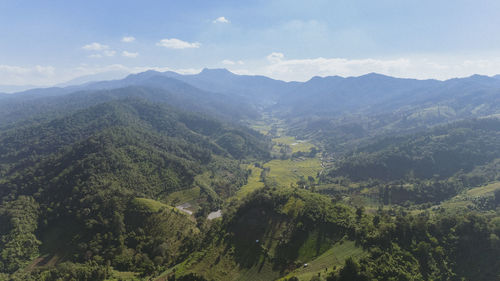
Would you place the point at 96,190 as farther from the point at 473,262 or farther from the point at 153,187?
the point at 473,262

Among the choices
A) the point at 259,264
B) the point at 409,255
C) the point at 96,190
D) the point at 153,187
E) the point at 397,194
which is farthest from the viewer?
the point at 397,194

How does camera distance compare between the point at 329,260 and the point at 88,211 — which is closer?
the point at 329,260

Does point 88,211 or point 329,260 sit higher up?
point 329,260

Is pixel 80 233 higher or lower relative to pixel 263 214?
lower

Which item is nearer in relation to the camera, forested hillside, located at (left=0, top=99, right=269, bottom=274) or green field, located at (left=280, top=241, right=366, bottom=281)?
green field, located at (left=280, top=241, right=366, bottom=281)

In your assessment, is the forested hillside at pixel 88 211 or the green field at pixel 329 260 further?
the forested hillside at pixel 88 211

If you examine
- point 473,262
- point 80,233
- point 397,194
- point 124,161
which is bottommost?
point 397,194

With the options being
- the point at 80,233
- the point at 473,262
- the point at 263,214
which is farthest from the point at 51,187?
the point at 473,262

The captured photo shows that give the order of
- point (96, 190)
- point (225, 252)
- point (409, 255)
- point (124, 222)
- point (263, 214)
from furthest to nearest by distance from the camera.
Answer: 1. point (96, 190)
2. point (124, 222)
3. point (263, 214)
4. point (225, 252)
5. point (409, 255)

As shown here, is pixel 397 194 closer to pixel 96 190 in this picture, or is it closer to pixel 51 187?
pixel 96 190

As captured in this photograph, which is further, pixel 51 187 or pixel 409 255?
pixel 51 187
